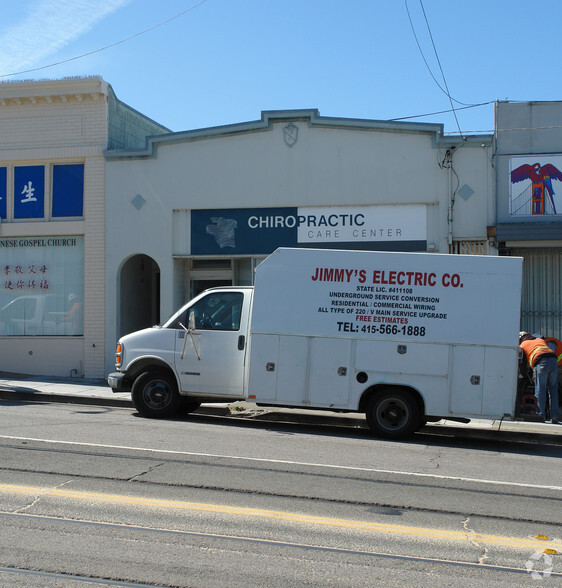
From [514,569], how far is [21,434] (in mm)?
6726

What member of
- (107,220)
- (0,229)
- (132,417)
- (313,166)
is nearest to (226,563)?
(132,417)

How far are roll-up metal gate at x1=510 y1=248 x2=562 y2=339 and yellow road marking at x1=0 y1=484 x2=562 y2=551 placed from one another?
33.1 feet

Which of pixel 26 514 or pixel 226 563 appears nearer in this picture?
pixel 226 563

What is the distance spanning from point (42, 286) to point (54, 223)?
163 cm

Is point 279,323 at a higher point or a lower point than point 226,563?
higher

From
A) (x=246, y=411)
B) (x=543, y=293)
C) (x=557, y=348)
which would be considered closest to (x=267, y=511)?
(x=246, y=411)

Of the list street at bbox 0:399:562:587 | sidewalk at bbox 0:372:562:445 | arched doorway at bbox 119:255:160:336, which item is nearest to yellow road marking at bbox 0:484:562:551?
street at bbox 0:399:562:587

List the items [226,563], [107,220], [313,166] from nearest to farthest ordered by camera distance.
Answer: [226,563] → [313,166] → [107,220]

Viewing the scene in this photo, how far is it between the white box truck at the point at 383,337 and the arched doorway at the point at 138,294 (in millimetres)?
7360

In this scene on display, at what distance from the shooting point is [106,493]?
21.0 ft

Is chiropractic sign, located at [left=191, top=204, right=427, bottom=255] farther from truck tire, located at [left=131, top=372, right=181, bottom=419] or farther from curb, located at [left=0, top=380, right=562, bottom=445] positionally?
truck tire, located at [left=131, top=372, right=181, bottom=419]

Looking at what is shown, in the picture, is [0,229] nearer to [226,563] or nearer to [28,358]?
[28,358]

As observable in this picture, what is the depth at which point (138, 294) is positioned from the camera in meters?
18.7

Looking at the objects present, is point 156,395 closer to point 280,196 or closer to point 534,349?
point 534,349
